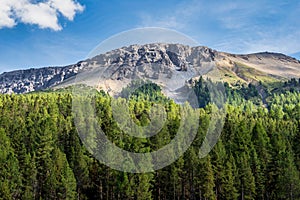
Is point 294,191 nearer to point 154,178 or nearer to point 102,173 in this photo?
point 154,178

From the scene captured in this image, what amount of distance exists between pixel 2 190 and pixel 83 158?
15.3 metres

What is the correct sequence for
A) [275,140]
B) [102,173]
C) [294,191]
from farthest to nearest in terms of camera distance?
[275,140] → [102,173] → [294,191]

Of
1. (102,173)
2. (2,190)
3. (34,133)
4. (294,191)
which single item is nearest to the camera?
(2,190)

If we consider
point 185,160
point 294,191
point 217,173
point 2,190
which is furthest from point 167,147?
point 2,190

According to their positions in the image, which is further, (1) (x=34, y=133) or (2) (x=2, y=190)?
(1) (x=34, y=133)

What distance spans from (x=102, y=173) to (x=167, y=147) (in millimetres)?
12697

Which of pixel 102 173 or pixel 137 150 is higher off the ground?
pixel 137 150

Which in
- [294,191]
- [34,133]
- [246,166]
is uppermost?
[34,133]

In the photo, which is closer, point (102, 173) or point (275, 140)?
point (102, 173)

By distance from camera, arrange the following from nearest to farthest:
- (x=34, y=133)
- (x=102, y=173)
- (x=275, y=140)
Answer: (x=102, y=173), (x=275, y=140), (x=34, y=133)

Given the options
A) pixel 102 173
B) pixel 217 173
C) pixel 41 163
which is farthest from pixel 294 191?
pixel 41 163

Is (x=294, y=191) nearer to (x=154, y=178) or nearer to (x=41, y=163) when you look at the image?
(x=154, y=178)

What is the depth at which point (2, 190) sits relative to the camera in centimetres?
5484

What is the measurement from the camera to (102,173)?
64.9 metres
